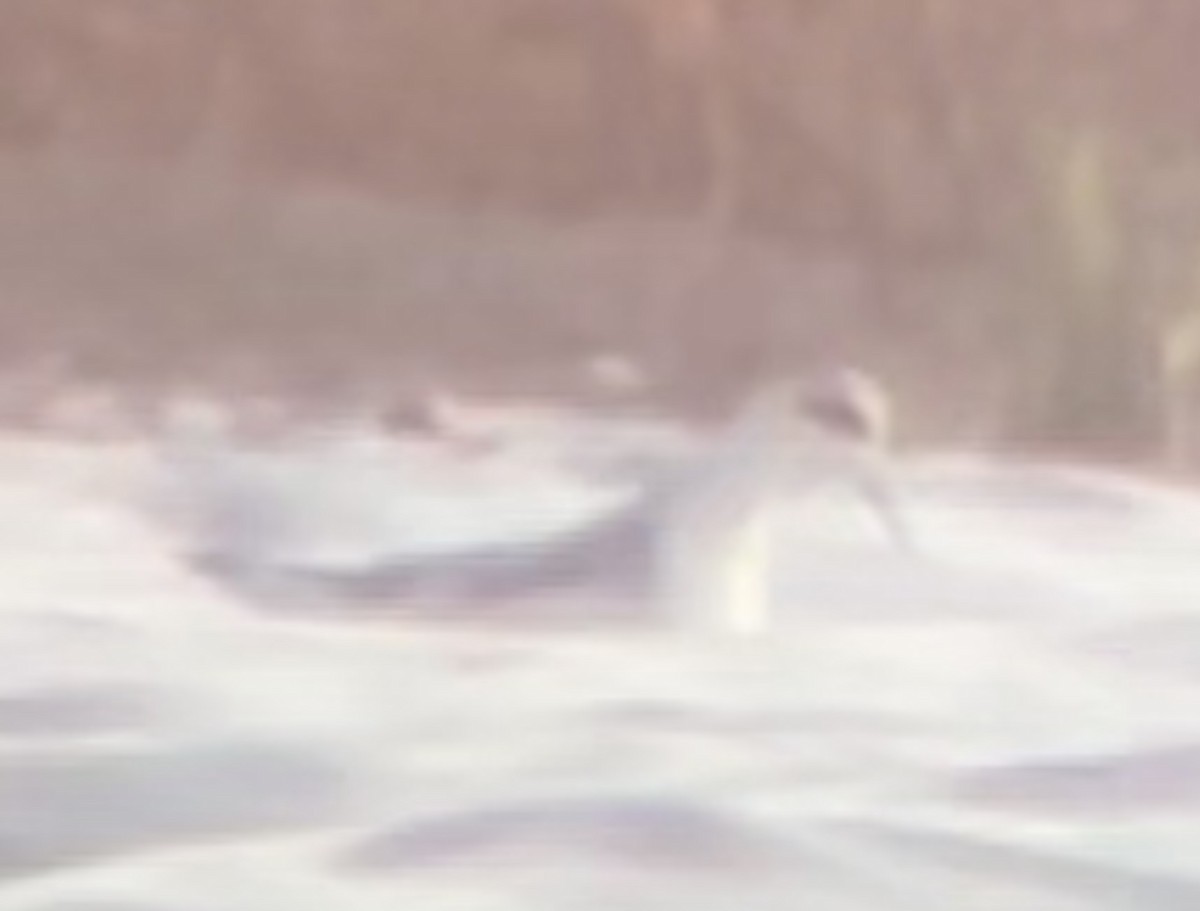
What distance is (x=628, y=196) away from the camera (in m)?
1.60

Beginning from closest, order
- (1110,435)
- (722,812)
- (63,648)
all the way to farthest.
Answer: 1. (722,812)
2. (63,648)
3. (1110,435)

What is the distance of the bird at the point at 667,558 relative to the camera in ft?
4.83

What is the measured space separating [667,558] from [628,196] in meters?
0.19

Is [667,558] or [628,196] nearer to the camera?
[667,558]

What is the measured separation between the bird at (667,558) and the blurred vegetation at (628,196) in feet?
0.13

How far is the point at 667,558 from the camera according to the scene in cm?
150

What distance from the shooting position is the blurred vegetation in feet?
5.17

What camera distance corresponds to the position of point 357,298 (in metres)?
1.58

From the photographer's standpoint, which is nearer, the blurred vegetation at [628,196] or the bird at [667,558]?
the bird at [667,558]

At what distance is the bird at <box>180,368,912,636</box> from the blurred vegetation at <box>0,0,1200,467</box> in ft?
0.13

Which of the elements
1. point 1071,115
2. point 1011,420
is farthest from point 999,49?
point 1011,420

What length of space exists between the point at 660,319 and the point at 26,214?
0.28 meters

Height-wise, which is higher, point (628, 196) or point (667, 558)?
point (628, 196)

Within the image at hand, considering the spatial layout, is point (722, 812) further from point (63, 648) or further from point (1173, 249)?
point (1173, 249)
